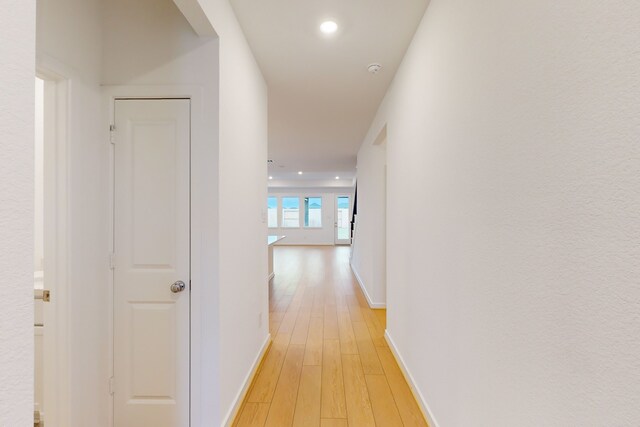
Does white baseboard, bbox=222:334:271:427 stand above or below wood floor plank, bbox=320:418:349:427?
above

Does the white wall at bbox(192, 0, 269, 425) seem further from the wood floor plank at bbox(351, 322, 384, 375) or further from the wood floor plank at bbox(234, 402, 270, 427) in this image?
the wood floor plank at bbox(351, 322, 384, 375)

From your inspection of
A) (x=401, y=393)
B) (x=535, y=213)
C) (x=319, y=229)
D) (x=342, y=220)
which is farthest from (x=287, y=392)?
(x=342, y=220)

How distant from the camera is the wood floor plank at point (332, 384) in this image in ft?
6.73

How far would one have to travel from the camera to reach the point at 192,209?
5.74 feet

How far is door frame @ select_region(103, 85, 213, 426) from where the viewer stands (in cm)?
173

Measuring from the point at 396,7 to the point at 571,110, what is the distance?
5.16ft

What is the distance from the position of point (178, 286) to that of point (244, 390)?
3.30 ft

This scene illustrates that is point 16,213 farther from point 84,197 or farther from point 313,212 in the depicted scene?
point 313,212

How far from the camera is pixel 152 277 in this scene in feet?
5.84

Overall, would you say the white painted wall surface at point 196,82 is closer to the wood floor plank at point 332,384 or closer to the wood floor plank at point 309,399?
the wood floor plank at point 309,399

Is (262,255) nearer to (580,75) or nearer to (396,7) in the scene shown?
(396,7)

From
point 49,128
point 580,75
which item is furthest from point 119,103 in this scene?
point 580,75

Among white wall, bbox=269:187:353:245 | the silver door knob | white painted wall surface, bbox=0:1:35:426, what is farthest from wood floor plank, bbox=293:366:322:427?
white wall, bbox=269:187:353:245

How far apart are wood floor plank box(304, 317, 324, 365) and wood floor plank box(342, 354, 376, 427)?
0.84 feet
